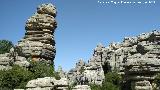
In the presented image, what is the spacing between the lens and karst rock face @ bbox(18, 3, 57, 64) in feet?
220

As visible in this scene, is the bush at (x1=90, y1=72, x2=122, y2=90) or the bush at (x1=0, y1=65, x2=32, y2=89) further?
the bush at (x1=90, y1=72, x2=122, y2=90)

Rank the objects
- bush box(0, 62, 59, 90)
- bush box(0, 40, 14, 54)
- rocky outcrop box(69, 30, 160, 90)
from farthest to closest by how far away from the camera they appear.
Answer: bush box(0, 40, 14, 54) → bush box(0, 62, 59, 90) → rocky outcrop box(69, 30, 160, 90)

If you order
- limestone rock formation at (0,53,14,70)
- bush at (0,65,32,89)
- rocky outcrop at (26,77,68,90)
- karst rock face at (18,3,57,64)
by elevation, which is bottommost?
rocky outcrop at (26,77,68,90)

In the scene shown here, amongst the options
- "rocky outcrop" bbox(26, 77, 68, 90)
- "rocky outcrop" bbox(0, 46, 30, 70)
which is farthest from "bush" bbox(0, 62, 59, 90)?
"rocky outcrop" bbox(26, 77, 68, 90)

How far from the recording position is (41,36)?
69.3 metres

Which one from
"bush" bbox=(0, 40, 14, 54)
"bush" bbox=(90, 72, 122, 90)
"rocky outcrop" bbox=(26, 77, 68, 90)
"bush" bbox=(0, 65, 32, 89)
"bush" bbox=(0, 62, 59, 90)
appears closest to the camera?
"rocky outcrop" bbox=(26, 77, 68, 90)

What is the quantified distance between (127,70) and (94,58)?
2988 cm

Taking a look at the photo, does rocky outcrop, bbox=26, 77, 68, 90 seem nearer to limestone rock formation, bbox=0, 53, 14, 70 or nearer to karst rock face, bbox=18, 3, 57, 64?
limestone rock formation, bbox=0, 53, 14, 70

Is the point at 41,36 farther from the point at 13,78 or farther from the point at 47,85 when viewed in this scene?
the point at 47,85

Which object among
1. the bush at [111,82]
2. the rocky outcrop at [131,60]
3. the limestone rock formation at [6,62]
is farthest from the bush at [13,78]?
the rocky outcrop at [131,60]

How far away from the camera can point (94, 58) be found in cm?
8600

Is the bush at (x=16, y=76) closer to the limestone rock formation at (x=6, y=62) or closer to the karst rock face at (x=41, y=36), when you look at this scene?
the limestone rock formation at (x=6, y=62)

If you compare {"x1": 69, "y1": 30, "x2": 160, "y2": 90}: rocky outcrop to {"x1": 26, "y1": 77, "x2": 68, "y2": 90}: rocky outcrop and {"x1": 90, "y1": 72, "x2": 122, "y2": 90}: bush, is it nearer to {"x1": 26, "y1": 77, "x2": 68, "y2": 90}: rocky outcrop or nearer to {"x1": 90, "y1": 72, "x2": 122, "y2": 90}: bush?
{"x1": 90, "y1": 72, "x2": 122, "y2": 90}: bush

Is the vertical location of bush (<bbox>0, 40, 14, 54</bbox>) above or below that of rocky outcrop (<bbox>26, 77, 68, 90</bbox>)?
above
